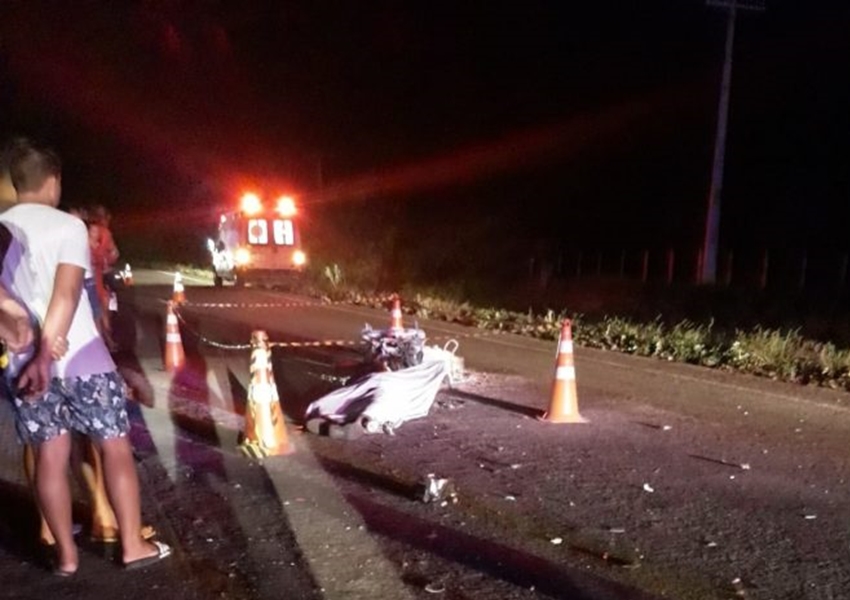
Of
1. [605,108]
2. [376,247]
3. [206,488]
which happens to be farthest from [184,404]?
[605,108]

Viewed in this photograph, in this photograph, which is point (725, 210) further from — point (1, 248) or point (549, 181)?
point (1, 248)

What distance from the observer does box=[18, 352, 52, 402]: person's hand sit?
484 cm

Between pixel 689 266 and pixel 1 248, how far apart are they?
24295 mm

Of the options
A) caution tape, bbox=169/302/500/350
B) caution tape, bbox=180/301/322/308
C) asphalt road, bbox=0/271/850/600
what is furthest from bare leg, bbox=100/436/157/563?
caution tape, bbox=180/301/322/308

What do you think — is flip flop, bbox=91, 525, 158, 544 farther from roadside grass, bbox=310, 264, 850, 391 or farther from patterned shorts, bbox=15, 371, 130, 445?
roadside grass, bbox=310, 264, 850, 391

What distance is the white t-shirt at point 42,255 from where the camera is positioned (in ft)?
16.1

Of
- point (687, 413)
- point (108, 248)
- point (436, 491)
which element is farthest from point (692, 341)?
point (436, 491)

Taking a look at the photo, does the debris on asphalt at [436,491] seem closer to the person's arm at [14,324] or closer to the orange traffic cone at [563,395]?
the orange traffic cone at [563,395]

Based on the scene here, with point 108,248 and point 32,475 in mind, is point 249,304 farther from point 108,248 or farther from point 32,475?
point 32,475

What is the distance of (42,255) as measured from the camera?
16.2ft

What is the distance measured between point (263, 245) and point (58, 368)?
802 inches

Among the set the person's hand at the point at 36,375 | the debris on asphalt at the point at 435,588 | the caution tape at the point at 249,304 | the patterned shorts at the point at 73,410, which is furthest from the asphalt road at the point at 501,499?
the caution tape at the point at 249,304

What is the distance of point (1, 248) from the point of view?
498cm

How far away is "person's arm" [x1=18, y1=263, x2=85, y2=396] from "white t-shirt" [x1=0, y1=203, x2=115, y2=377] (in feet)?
0.23
